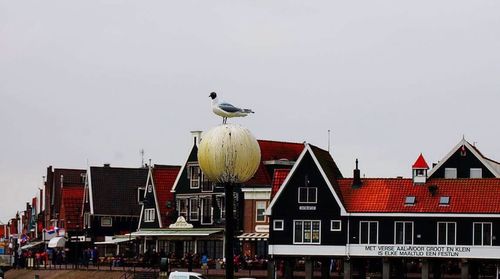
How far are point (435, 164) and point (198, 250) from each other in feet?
60.8

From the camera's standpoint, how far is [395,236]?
3002 inches

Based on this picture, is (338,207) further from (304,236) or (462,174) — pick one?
(462,174)

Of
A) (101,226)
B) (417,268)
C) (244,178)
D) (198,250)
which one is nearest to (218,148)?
(244,178)

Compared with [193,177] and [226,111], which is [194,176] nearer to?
[193,177]

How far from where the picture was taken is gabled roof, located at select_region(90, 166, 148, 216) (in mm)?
110250

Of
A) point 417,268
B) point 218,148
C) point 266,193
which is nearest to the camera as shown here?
point 218,148

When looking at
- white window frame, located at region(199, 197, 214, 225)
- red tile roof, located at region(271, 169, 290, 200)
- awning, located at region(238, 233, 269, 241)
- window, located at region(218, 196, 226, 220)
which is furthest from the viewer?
white window frame, located at region(199, 197, 214, 225)

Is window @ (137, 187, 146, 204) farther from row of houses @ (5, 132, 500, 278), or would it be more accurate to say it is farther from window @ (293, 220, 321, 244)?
window @ (293, 220, 321, 244)

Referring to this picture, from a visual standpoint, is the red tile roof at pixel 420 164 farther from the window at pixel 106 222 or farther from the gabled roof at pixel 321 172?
the window at pixel 106 222

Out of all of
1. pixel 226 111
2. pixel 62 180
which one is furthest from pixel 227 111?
pixel 62 180

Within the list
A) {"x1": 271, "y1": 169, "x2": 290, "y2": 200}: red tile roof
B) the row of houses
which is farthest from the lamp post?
{"x1": 271, "y1": 169, "x2": 290, "y2": 200}: red tile roof

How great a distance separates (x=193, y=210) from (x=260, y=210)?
23.0 ft

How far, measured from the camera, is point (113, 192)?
365 ft

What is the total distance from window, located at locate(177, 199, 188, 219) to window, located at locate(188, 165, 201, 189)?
143 cm
